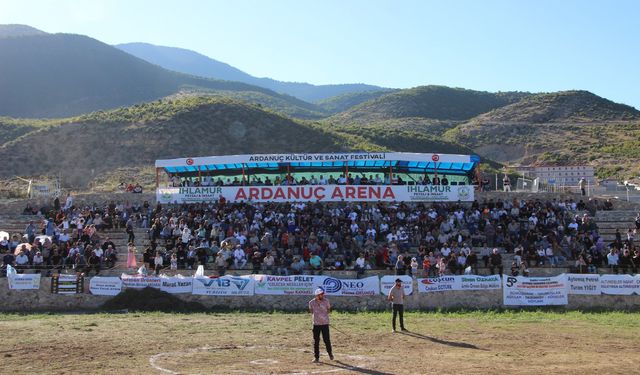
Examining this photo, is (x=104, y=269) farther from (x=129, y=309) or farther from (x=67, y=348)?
(x=67, y=348)

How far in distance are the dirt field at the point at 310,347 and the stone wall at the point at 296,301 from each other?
120cm

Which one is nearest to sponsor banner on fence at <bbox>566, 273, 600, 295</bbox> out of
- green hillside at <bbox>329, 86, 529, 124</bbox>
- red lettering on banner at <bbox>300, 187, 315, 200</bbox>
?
red lettering on banner at <bbox>300, 187, 315, 200</bbox>

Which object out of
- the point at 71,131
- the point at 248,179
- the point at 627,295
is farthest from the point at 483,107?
the point at 627,295

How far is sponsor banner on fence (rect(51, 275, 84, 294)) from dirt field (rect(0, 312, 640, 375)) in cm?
285

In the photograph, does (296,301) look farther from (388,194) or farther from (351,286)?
(388,194)

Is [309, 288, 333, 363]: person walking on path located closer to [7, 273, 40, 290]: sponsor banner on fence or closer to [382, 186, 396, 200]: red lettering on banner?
[7, 273, 40, 290]: sponsor banner on fence

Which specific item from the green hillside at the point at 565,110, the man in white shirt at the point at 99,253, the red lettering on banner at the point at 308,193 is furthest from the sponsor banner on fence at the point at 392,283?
the green hillside at the point at 565,110

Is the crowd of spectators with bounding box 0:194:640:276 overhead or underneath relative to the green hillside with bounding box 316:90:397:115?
underneath

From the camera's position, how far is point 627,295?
902 inches

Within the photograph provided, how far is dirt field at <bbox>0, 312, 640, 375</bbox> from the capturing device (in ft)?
43.0

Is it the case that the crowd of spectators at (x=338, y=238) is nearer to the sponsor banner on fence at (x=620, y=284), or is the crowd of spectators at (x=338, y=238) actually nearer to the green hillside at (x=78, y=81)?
the sponsor banner on fence at (x=620, y=284)

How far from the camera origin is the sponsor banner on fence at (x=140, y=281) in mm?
24312

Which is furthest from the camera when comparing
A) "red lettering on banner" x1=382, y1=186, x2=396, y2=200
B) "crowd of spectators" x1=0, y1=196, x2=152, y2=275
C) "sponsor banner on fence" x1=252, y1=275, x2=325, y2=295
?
"red lettering on banner" x1=382, y1=186, x2=396, y2=200

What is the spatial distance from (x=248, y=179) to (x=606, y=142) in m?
61.9
